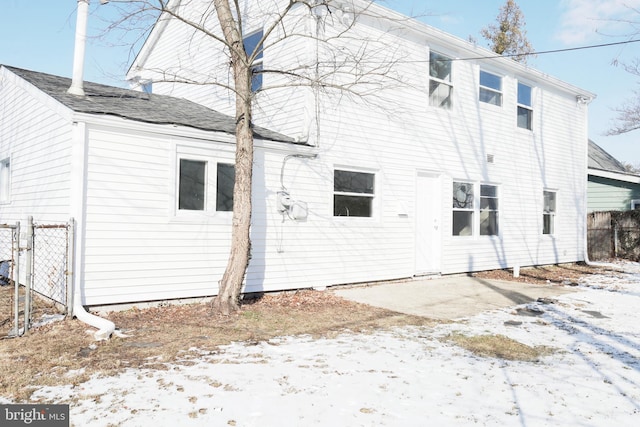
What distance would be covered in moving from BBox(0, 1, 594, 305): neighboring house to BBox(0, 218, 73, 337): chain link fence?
40cm

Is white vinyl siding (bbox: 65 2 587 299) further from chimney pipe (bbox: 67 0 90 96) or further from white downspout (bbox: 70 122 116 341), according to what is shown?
chimney pipe (bbox: 67 0 90 96)

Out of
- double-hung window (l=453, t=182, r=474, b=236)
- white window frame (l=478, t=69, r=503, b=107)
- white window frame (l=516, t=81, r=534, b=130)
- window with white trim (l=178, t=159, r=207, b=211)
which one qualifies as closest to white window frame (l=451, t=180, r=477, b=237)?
double-hung window (l=453, t=182, r=474, b=236)

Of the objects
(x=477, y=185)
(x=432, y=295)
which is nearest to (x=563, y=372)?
(x=432, y=295)

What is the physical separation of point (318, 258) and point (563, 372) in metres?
5.53

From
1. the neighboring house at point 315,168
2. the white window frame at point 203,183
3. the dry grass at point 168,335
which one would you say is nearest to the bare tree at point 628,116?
the neighboring house at point 315,168

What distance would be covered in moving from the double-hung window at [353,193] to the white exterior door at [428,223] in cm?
152

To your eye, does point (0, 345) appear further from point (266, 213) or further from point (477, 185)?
point (477, 185)

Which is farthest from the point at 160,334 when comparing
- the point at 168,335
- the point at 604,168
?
the point at 604,168

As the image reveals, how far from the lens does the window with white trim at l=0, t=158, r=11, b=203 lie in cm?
1028

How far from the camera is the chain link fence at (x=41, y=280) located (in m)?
5.99

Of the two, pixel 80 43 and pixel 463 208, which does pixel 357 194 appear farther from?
pixel 80 43

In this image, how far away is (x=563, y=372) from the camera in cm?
451

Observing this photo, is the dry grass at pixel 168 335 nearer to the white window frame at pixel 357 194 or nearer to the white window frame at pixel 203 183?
the white window frame at pixel 203 183

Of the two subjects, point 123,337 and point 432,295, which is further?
point 432,295
